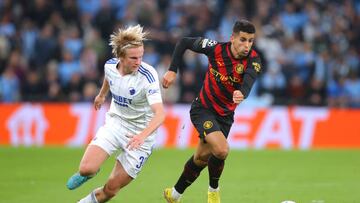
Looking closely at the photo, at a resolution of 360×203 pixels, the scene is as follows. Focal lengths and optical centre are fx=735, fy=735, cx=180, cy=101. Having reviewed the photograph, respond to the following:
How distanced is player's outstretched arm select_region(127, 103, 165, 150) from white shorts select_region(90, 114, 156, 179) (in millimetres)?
431

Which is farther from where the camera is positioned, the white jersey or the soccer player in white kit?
the white jersey

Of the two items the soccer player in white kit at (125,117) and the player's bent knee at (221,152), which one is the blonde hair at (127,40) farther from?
the player's bent knee at (221,152)

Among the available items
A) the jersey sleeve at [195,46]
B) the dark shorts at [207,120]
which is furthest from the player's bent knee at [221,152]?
the jersey sleeve at [195,46]

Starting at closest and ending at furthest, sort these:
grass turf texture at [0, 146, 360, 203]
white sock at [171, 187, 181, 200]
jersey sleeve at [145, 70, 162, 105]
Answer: jersey sleeve at [145, 70, 162, 105] → white sock at [171, 187, 181, 200] → grass turf texture at [0, 146, 360, 203]

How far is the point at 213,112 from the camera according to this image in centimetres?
960

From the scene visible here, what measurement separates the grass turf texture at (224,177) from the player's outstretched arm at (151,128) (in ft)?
7.45

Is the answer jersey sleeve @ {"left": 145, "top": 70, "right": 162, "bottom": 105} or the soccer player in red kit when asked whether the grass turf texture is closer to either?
the soccer player in red kit

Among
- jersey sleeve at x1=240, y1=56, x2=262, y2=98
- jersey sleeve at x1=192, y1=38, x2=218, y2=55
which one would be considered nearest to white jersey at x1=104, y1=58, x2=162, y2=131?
jersey sleeve at x1=240, y1=56, x2=262, y2=98

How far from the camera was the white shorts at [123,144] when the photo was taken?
832cm

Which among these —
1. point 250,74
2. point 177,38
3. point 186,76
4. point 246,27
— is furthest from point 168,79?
point 177,38

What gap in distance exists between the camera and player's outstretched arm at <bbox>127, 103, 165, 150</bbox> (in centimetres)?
766

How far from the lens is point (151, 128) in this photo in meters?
7.86

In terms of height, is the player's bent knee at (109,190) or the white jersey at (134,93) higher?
the white jersey at (134,93)

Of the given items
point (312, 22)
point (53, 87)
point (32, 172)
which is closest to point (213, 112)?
point (32, 172)
